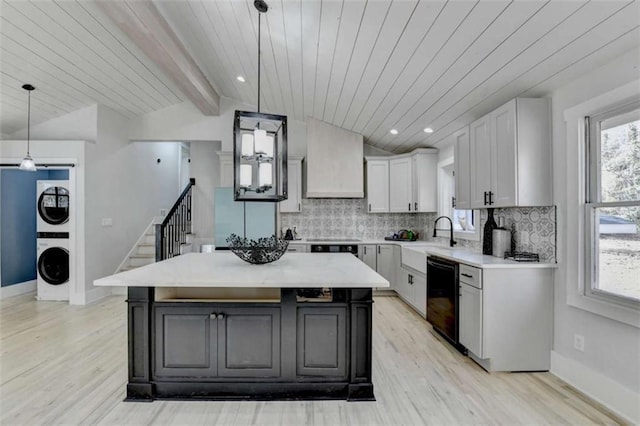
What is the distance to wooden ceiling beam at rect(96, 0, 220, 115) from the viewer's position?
111 inches

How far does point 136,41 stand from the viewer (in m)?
3.21

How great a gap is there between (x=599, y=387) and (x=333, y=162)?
419cm

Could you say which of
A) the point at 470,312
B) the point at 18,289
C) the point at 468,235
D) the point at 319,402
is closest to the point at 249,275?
the point at 319,402

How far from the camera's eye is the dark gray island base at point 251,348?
2.35 m

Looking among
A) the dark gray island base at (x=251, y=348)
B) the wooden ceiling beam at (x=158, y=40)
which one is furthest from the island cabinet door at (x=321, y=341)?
the wooden ceiling beam at (x=158, y=40)

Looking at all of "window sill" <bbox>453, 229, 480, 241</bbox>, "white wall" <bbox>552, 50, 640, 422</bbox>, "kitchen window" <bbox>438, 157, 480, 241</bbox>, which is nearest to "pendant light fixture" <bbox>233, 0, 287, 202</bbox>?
"white wall" <bbox>552, 50, 640, 422</bbox>

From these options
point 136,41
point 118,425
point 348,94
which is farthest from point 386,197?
point 118,425

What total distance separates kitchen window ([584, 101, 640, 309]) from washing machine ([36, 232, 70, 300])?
632cm

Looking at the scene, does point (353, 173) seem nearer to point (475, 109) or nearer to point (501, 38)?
point (475, 109)

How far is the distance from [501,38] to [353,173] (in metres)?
3.43

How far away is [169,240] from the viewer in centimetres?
557

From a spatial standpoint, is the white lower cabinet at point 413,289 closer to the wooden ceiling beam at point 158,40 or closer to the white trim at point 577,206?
the white trim at point 577,206

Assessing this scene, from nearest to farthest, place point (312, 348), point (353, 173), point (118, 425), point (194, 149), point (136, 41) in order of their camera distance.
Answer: point (118, 425) → point (312, 348) → point (136, 41) → point (353, 173) → point (194, 149)

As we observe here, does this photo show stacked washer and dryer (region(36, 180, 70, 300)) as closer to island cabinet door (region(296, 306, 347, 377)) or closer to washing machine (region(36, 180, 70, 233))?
washing machine (region(36, 180, 70, 233))
